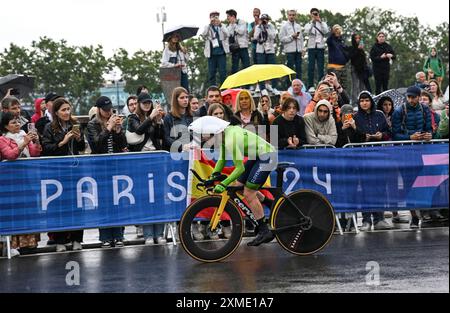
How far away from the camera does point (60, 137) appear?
46.3 feet

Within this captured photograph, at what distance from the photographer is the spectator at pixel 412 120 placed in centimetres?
1534

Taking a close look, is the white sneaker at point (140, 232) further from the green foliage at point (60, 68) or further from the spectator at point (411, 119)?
the green foliage at point (60, 68)

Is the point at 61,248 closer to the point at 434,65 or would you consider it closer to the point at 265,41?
the point at 265,41

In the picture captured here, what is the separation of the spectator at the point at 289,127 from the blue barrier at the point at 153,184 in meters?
0.15

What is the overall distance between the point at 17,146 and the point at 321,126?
15.3 ft

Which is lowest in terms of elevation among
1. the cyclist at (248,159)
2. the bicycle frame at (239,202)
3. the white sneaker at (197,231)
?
the white sneaker at (197,231)

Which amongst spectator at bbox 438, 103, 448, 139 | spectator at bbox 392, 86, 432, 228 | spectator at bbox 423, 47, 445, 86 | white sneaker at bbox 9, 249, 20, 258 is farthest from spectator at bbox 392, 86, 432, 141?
spectator at bbox 423, 47, 445, 86

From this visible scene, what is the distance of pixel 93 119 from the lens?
1459cm

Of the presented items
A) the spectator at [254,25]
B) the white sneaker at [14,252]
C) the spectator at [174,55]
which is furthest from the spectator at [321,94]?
the spectator at [254,25]

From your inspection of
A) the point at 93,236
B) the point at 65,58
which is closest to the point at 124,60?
the point at 65,58
